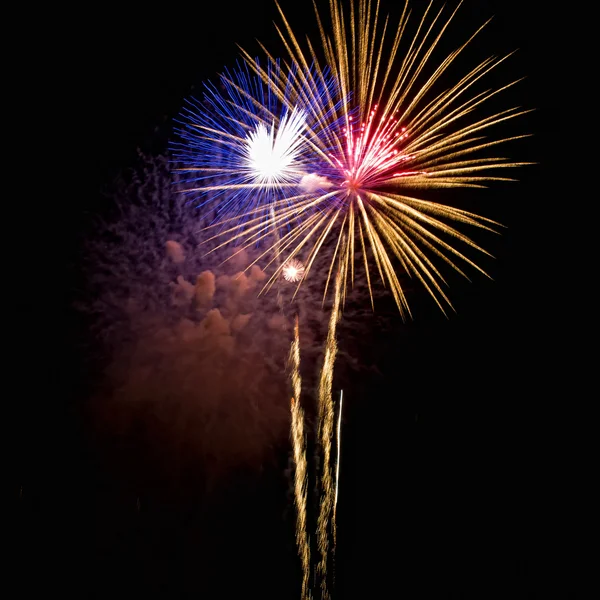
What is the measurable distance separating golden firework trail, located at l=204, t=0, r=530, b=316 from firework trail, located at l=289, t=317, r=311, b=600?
1481 mm

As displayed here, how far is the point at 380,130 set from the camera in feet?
10.4

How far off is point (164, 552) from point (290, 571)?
2082 mm

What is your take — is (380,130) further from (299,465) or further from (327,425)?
(299,465)

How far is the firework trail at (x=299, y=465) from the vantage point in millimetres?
4547

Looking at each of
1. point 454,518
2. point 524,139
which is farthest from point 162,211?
point 454,518

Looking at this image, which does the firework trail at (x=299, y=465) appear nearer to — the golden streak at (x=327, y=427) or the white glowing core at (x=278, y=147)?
the golden streak at (x=327, y=427)

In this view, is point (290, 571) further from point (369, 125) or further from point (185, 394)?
point (369, 125)

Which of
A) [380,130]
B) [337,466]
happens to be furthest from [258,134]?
[337,466]

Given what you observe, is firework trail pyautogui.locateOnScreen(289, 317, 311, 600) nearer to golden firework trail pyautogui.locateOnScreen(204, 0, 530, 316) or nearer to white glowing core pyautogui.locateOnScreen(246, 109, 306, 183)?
golden firework trail pyautogui.locateOnScreen(204, 0, 530, 316)

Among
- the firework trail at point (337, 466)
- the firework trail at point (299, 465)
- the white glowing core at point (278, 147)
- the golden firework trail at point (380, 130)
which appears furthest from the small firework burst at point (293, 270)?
the firework trail at point (337, 466)

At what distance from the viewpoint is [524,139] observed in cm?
402

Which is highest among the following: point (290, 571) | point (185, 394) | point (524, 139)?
point (524, 139)

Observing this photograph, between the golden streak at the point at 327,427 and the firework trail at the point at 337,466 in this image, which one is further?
the firework trail at the point at 337,466

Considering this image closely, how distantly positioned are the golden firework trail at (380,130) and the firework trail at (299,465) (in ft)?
4.86
